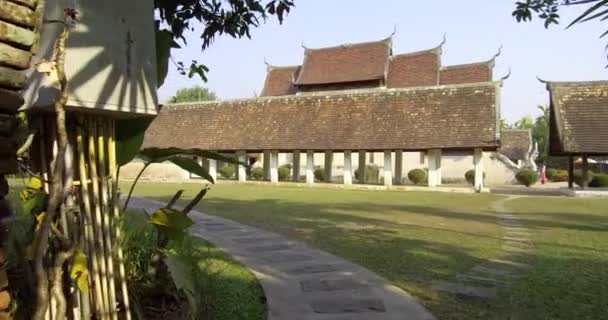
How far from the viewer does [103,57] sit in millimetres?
2598

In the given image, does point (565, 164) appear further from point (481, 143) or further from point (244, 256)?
point (244, 256)

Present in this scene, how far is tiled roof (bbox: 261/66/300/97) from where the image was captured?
3788 cm

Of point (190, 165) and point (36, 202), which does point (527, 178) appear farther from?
point (36, 202)

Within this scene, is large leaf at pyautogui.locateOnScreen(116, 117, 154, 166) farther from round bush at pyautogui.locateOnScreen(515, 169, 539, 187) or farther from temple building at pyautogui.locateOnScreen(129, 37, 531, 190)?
round bush at pyautogui.locateOnScreen(515, 169, 539, 187)

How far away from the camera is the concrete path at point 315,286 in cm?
381

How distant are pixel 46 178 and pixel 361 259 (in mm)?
4146

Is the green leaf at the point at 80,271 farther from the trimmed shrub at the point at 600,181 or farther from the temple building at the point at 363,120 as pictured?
the trimmed shrub at the point at 600,181

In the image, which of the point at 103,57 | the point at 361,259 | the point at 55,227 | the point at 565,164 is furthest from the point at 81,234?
the point at 565,164

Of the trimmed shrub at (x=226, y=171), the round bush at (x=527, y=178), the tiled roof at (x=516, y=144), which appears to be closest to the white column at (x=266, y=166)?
the trimmed shrub at (x=226, y=171)

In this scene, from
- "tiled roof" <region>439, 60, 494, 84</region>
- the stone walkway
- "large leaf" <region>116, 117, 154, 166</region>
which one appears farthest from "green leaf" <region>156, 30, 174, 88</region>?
"tiled roof" <region>439, 60, 494, 84</region>

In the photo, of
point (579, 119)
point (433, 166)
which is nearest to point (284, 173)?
point (433, 166)

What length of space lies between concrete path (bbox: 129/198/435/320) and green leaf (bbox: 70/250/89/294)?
1.61 m

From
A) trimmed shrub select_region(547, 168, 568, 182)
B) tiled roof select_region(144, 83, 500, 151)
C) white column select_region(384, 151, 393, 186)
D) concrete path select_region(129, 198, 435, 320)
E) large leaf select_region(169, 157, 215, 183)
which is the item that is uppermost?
tiled roof select_region(144, 83, 500, 151)

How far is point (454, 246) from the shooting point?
723 cm
